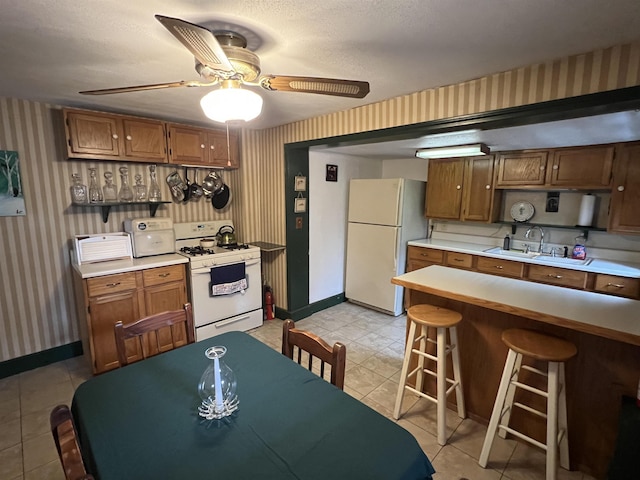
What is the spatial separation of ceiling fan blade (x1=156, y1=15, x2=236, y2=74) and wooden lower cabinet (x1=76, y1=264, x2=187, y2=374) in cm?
210

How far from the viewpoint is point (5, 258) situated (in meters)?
2.58

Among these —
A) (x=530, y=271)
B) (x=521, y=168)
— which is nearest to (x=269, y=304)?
(x=530, y=271)

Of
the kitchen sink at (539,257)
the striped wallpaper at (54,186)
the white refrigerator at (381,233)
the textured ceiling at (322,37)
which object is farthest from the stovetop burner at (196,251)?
the kitchen sink at (539,257)

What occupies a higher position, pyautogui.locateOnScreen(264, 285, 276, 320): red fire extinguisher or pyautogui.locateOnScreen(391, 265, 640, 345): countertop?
pyautogui.locateOnScreen(391, 265, 640, 345): countertop

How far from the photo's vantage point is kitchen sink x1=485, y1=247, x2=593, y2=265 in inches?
122

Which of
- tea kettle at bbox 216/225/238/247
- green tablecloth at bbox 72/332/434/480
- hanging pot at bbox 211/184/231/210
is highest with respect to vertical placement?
hanging pot at bbox 211/184/231/210

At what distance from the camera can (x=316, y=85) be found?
1371 mm

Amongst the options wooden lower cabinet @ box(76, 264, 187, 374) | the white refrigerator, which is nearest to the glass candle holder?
wooden lower cabinet @ box(76, 264, 187, 374)

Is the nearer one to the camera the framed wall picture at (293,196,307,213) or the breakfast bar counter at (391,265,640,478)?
the breakfast bar counter at (391,265,640,478)

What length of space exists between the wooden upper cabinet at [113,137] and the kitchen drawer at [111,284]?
1026 mm

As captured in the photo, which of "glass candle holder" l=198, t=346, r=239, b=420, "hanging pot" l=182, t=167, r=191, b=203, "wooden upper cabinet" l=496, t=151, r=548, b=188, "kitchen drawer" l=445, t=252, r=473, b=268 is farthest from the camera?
"kitchen drawer" l=445, t=252, r=473, b=268

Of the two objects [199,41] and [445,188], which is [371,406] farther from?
[445,188]

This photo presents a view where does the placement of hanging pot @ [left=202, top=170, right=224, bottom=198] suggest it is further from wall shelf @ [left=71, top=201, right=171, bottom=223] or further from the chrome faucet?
the chrome faucet

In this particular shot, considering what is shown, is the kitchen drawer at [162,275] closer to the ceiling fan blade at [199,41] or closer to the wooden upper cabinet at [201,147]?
the wooden upper cabinet at [201,147]
